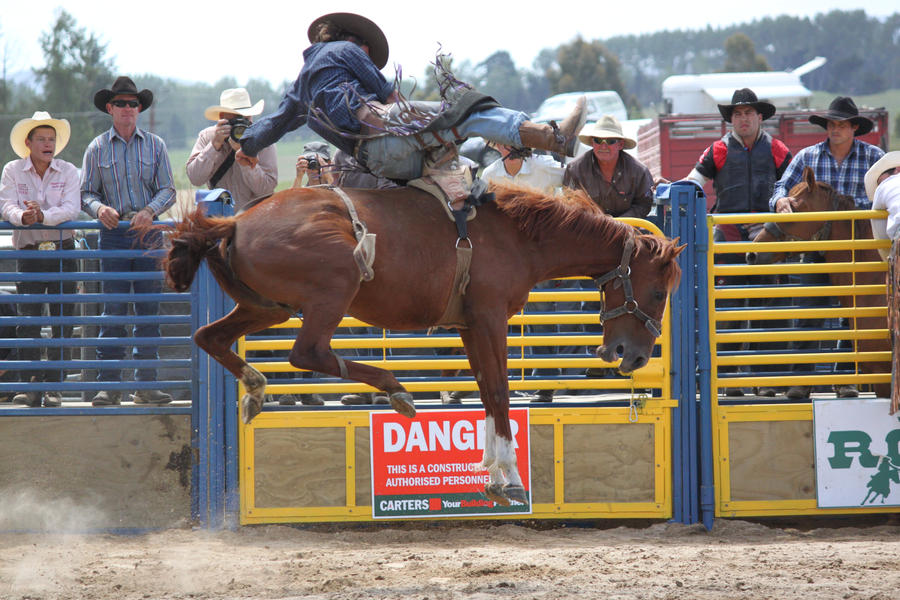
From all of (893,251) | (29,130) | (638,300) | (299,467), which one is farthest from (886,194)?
(29,130)

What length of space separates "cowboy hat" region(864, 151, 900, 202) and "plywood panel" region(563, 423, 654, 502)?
8.14 feet

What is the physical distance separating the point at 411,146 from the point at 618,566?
251 centimetres

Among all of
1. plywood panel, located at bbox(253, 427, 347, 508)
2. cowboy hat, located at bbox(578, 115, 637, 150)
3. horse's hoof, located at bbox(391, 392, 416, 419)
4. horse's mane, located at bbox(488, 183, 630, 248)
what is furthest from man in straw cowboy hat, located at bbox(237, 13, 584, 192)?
cowboy hat, located at bbox(578, 115, 637, 150)

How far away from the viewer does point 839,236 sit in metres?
6.80

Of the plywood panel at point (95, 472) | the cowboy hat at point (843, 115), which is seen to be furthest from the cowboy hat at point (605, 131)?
the plywood panel at point (95, 472)

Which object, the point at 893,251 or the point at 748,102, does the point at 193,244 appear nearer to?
the point at 893,251

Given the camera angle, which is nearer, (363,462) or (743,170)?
(363,462)

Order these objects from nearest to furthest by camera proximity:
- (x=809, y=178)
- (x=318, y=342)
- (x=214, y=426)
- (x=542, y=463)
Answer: (x=318, y=342) → (x=214, y=426) → (x=542, y=463) → (x=809, y=178)

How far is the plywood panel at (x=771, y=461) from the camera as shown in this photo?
21.1 ft

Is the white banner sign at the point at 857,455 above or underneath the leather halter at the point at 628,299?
underneath

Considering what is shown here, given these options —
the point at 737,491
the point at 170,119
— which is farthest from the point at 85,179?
the point at 170,119

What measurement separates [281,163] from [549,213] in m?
31.0

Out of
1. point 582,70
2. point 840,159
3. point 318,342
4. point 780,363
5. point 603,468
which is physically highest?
point 582,70

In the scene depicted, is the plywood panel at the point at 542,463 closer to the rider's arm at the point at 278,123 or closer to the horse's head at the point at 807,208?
the horse's head at the point at 807,208
